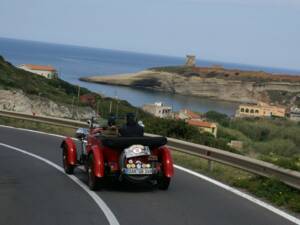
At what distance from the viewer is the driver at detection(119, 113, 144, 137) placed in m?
10.3

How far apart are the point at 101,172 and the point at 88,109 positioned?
25032 millimetres

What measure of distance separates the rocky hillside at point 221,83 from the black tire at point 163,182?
522ft

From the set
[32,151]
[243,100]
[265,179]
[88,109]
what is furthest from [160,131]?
[243,100]

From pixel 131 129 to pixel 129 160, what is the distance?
2.55 ft

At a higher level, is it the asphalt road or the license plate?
the license plate

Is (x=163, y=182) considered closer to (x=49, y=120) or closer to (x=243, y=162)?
(x=243, y=162)

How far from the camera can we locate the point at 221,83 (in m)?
186

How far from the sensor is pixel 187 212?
8.44 m

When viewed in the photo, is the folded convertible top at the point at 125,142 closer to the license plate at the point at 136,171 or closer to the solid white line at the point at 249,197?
the license plate at the point at 136,171

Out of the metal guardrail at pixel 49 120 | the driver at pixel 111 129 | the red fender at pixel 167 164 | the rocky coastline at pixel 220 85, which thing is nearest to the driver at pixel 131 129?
the driver at pixel 111 129

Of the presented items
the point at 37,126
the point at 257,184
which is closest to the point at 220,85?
the point at 37,126

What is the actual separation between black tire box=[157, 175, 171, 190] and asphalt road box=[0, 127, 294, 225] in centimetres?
11

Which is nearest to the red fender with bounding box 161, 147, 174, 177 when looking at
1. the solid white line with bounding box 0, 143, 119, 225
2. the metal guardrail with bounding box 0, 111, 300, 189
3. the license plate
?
the license plate

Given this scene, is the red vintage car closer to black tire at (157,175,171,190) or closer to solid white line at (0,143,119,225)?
black tire at (157,175,171,190)
